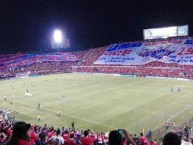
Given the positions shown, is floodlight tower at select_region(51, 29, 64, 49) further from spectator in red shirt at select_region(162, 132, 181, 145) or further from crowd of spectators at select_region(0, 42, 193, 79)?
spectator in red shirt at select_region(162, 132, 181, 145)

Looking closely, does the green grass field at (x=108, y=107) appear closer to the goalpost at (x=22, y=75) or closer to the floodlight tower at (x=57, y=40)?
the goalpost at (x=22, y=75)

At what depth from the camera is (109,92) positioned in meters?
48.8

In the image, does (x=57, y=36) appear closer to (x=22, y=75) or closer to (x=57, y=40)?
(x=57, y=40)

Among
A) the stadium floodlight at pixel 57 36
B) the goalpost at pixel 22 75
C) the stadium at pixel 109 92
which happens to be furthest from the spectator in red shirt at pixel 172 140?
the stadium floodlight at pixel 57 36

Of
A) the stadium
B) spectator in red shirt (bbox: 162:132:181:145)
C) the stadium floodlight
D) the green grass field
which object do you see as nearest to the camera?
spectator in red shirt (bbox: 162:132:181:145)

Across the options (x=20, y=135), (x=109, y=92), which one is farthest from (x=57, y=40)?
(x=20, y=135)

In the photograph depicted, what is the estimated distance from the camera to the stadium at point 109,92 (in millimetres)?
27844

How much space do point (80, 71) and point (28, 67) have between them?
65.0 ft

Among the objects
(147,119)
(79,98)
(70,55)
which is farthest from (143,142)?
(70,55)

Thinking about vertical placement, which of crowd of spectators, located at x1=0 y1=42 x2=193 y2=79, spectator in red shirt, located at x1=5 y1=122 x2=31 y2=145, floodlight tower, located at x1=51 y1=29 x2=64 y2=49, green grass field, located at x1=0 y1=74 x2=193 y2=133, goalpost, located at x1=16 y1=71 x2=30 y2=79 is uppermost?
floodlight tower, located at x1=51 y1=29 x2=64 y2=49

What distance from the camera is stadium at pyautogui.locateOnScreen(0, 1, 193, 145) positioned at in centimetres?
2784

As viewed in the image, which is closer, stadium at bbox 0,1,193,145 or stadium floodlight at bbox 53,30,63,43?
stadium at bbox 0,1,193,145

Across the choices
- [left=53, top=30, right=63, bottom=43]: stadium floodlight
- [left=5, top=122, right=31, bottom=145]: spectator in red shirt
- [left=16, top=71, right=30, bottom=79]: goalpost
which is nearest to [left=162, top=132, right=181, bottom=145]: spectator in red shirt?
[left=5, top=122, right=31, bottom=145]: spectator in red shirt

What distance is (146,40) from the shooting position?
97.6 metres
